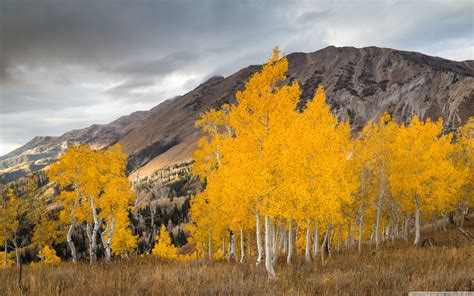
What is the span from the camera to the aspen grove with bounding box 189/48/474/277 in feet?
40.2

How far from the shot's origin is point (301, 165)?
1387 cm

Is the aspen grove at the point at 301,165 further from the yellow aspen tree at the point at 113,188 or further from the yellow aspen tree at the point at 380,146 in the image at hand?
the yellow aspen tree at the point at 113,188

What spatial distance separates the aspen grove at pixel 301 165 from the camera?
12.3 meters

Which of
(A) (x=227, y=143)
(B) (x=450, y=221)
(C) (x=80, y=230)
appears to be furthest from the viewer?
(C) (x=80, y=230)

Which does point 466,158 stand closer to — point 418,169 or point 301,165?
point 418,169

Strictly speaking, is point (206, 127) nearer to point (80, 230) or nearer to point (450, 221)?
point (450, 221)

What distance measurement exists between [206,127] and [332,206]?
41.2 ft

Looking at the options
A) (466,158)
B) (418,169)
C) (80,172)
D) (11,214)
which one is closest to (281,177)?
(418,169)

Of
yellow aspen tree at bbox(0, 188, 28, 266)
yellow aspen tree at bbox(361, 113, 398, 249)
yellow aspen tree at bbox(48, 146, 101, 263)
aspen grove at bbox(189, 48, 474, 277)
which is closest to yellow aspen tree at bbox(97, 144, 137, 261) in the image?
yellow aspen tree at bbox(48, 146, 101, 263)

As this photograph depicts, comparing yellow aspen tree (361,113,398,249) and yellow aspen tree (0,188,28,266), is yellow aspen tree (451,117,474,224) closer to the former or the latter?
yellow aspen tree (361,113,398,249)

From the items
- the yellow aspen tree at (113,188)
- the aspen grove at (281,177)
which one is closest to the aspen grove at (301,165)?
the aspen grove at (281,177)

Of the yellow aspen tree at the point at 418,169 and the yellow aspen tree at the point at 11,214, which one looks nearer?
the yellow aspen tree at the point at 418,169

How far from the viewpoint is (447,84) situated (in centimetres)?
19800

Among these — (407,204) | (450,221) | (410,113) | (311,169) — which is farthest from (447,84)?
(311,169)
